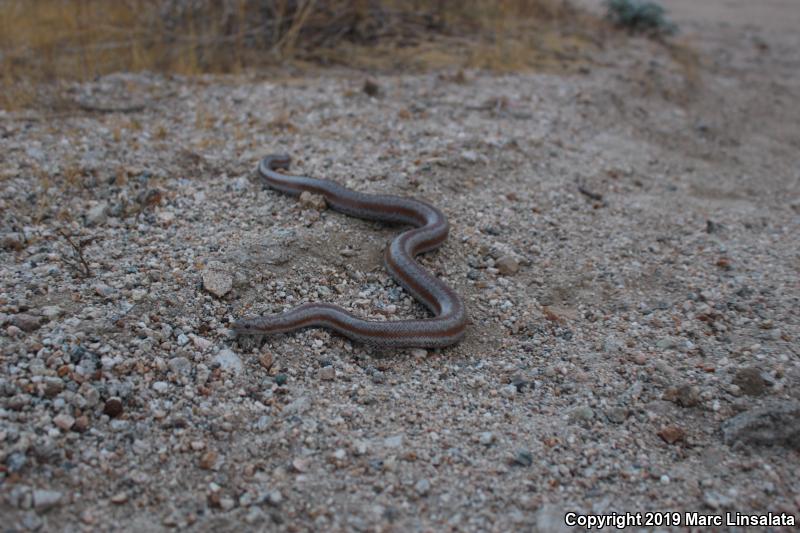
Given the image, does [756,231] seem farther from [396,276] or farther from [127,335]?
[127,335]

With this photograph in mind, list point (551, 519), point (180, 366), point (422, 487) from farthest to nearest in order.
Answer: point (180, 366)
point (422, 487)
point (551, 519)

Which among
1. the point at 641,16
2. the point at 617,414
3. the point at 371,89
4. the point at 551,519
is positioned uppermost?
the point at 641,16

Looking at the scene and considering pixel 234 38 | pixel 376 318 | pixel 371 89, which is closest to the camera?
pixel 376 318

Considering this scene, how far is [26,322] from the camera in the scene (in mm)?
3750

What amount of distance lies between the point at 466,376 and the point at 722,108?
7.41m

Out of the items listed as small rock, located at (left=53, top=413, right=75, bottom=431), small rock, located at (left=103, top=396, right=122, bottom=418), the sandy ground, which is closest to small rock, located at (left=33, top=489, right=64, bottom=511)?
the sandy ground

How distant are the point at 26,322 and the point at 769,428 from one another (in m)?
4.04

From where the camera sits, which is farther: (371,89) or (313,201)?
(371,89)

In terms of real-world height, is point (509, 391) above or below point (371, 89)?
below

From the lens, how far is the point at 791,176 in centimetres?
759

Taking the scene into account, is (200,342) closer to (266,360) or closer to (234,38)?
(266,360)

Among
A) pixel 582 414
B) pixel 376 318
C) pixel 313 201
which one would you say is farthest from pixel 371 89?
pixel 582 414

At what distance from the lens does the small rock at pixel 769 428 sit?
3.47m

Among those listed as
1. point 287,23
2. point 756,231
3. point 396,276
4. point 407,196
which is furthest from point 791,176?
point 287,23
